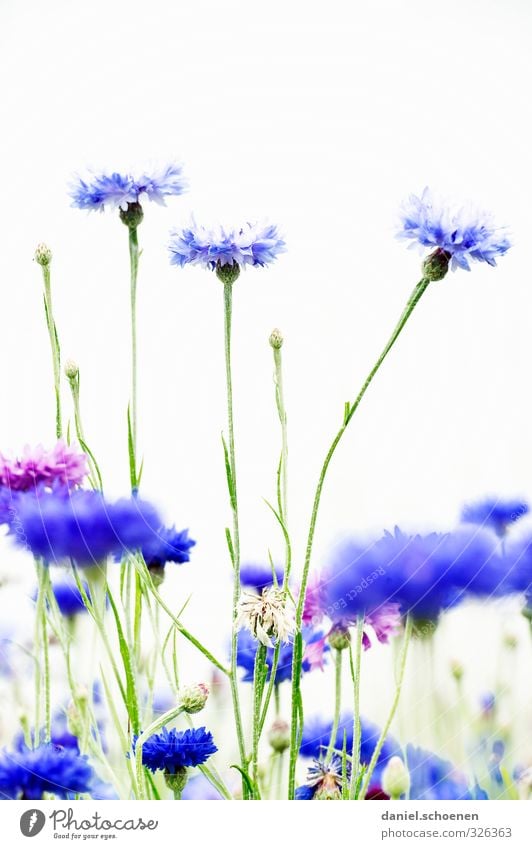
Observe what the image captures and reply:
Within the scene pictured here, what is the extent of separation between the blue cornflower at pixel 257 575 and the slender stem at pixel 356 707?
0.06m

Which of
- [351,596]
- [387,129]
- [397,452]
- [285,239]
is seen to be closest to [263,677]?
[351,596]

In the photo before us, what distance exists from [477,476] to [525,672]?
140 mm

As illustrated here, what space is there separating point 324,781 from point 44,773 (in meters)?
0.18

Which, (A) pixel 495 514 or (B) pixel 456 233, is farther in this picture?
(A) pixel 495 514

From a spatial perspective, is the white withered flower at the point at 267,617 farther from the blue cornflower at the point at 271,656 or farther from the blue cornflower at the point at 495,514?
the blue cornflower at the point at 495,514

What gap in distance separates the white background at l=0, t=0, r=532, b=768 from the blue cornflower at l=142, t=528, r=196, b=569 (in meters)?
0.01

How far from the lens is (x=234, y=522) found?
559 millimetres

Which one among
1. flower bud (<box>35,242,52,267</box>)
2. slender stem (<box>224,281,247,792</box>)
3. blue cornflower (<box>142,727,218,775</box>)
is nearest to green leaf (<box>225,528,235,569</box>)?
slender stem (<box>224,281,247,792</box>)

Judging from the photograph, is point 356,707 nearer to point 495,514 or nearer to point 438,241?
point 495,514

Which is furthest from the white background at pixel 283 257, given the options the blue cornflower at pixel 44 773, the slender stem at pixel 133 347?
the blue cornflower at pixel 44 773

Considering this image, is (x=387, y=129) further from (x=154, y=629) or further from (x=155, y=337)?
(x=154, y=629)

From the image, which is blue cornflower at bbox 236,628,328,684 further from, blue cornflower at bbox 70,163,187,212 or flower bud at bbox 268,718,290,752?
blue cornflower at bbox 70,163,187,212
